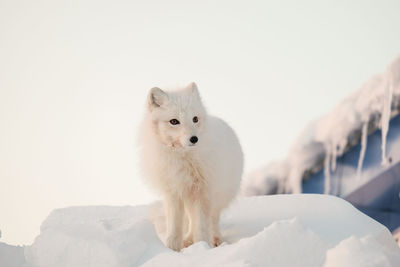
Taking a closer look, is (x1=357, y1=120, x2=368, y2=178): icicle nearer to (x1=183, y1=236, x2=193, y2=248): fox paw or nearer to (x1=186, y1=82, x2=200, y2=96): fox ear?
(x1=183, y1=236, x2=193, y2=248): fox paw

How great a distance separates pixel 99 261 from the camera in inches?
119

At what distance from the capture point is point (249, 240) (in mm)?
2494

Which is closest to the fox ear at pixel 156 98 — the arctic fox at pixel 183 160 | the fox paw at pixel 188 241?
the arctic fox at pixel 183 160

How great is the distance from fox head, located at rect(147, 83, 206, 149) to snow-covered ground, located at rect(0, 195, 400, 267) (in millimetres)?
680

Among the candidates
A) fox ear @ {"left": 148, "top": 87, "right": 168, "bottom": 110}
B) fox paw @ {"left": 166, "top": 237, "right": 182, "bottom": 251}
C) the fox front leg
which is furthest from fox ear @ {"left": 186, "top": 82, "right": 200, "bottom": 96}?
fox paw @ {"left": 166, "top": 237, "right": 182, "bottom": 251}

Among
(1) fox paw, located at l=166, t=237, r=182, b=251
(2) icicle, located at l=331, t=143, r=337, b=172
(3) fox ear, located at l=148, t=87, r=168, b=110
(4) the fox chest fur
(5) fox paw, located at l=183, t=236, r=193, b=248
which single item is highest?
(3) fox ear, located at l=148, t=87, r=168, b=110

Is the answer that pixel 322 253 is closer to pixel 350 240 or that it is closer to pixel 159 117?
pixel 350 240

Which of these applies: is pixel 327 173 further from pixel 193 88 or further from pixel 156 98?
pixel 156 98

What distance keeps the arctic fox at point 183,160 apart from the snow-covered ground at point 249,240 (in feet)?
1.02

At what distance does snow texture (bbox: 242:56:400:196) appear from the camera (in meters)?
8.03

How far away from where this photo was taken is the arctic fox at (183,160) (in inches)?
135

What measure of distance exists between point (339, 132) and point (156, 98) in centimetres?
574

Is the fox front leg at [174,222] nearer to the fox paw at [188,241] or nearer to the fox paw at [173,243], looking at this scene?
the fox paw at [173,243]

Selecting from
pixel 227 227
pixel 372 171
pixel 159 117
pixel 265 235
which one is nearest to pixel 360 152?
pixel 372 171
